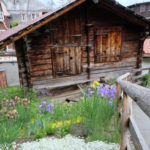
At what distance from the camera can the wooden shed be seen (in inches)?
236

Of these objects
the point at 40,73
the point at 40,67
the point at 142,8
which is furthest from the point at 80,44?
the point at 142,8

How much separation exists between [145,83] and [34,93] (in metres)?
6.22

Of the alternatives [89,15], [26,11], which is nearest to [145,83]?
[89,15]

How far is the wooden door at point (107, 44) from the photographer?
6.81 m

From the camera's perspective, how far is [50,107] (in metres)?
3.34

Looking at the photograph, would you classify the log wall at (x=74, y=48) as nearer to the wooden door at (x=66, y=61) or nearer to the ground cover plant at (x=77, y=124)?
the wooden door at (x=66, y=61)

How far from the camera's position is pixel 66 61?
21.5 ft

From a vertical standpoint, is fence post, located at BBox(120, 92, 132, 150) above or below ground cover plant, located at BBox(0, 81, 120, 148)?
above

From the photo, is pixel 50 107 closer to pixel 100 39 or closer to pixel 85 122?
pixel 85 122

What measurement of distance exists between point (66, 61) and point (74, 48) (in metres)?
0.68

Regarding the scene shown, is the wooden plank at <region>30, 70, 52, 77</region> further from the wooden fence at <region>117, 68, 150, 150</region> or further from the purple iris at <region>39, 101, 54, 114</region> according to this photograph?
the wooden fence at <region>117, 68, 150, 150</region>

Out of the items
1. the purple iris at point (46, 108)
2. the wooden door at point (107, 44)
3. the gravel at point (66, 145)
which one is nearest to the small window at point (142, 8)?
the wooden door at point (107, 44)

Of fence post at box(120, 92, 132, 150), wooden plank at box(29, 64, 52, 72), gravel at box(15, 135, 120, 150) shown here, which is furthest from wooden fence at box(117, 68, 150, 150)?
wooden plank at box(29, 64, 52, 72)

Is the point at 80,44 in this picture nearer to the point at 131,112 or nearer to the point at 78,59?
the point at 78,59
